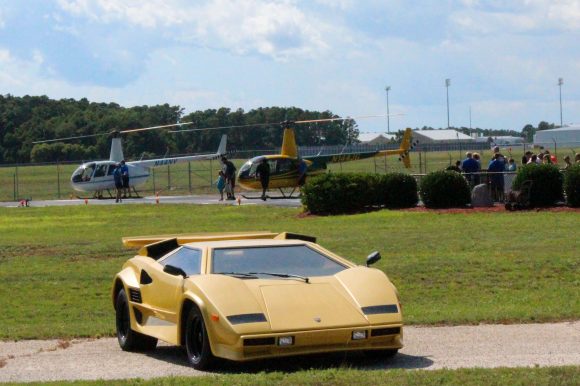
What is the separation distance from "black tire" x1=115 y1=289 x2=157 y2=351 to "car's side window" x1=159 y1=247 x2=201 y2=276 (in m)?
0.81

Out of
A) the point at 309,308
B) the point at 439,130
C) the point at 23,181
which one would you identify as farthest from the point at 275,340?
the point at 439,130

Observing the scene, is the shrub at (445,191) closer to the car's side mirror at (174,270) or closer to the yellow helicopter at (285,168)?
the yellow helicopter at (285,168)

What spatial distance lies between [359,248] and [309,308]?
44.6 feet

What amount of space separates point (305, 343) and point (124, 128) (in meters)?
108

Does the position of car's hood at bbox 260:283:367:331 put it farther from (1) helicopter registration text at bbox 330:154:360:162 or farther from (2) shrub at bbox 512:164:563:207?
(1) helicopter registration text at bbox 330:154:360:162

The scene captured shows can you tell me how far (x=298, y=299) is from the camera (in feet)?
33.9

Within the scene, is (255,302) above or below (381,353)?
above

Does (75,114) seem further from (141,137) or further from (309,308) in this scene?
(309,308)

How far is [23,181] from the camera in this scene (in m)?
88.3

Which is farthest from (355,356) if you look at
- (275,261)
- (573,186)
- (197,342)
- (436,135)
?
(436,135)

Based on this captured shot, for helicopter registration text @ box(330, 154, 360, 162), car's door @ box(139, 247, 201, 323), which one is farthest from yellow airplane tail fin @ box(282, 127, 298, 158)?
car's door @ box(139, 247, 201, 323)

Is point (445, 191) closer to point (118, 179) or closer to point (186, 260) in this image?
point (186, 260)

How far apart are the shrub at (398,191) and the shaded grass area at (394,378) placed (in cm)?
2596

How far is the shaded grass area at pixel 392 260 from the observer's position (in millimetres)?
14719
